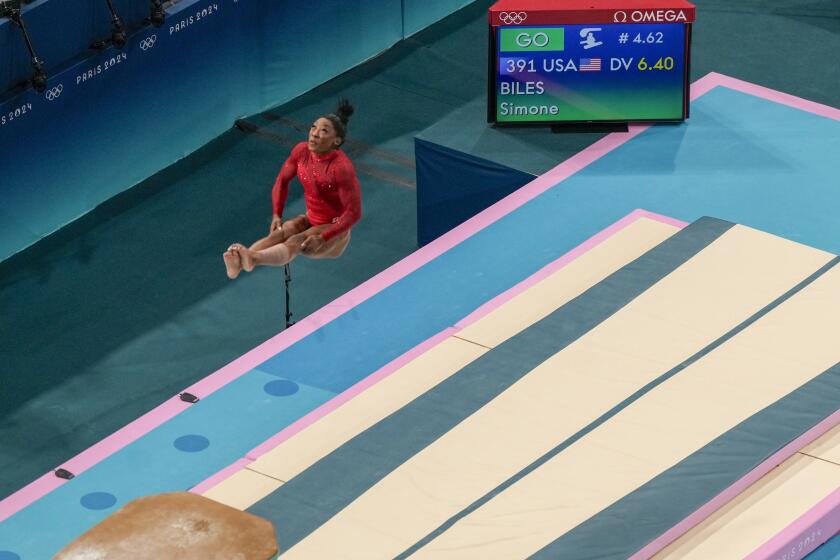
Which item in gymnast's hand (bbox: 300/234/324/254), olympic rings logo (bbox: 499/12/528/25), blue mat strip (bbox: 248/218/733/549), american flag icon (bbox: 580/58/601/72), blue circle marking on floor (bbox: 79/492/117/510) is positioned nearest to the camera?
blue mat strip (bbox: 248/218/733/549)

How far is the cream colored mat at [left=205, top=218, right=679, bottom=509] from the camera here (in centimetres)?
778

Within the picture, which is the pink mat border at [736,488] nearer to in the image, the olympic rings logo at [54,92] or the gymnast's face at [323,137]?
the gymnast's face at [323,137]

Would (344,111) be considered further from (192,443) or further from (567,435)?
(567,435)

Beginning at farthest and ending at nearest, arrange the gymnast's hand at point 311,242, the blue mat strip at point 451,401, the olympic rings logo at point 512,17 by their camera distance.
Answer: the olympic rings logo at point 512,17 < the gymnast's hand at point 311,242 < the blue mat strip at point 451,401

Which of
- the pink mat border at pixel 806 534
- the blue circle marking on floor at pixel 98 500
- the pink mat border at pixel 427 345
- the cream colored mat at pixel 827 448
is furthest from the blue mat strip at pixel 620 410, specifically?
the blue circle marking on floor at pixel 98 500

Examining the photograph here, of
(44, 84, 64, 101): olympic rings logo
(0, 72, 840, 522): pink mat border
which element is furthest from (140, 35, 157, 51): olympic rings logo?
(0, 72, 840, 522): pink mat border

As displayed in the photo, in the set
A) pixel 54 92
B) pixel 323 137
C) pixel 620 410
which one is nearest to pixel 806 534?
pixel 620 410

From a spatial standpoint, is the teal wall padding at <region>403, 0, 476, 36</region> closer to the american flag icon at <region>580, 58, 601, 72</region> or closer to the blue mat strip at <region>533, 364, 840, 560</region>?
the american flag icon at <region>580, 58, 601, 72</region>

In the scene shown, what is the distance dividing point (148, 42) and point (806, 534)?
5.18m

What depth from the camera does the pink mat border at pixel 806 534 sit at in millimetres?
7129

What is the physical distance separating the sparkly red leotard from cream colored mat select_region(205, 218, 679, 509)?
808 millimetres

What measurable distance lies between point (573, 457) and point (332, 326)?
181 cm

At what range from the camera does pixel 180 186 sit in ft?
36.3

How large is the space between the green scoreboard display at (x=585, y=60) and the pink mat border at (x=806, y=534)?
11.2ft
